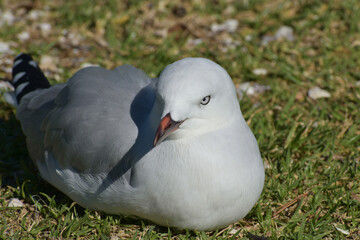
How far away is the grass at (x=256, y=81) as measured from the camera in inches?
133

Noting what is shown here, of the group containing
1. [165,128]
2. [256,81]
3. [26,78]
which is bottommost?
[256,81]

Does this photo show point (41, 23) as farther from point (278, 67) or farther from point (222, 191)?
point (222, 191)

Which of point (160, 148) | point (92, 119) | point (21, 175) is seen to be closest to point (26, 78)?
point (21, 175)

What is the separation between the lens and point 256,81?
493 cm

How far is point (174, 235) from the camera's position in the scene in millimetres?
3301

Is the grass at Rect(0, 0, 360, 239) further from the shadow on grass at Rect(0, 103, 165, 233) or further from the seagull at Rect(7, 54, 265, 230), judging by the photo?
the seagull at Rect(7, 54, 265, 230)

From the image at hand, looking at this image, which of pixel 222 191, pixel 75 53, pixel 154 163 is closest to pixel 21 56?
pixel 75 53

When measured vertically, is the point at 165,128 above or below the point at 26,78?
above

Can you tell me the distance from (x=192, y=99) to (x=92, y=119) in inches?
32.6

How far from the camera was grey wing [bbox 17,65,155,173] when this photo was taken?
316cm

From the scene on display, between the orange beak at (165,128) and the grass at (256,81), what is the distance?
796mm

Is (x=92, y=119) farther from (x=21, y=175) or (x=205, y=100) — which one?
(x=21, y=175)

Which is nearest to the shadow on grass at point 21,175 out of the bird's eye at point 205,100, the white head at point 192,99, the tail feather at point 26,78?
the tail feather at point 26,78

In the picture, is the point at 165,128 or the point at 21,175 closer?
the point at 165,128
